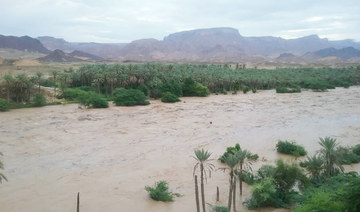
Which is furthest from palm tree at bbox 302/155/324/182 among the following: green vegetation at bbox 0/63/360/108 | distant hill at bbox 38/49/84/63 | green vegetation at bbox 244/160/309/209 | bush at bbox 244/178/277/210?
distant hill at bbox 38/49/84/63

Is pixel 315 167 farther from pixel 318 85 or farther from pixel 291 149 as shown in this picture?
pixel 318 85

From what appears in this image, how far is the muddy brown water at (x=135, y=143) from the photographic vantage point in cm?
2048

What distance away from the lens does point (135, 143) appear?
108 ft

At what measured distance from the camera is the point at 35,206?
62.4 ft

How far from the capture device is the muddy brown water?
2048cm

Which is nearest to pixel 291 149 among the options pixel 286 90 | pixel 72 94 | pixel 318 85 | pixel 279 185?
pixel 279 185

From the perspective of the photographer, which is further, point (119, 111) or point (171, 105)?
point (171, 105)

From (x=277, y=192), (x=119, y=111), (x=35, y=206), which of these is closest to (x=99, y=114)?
(x=119, y=111)

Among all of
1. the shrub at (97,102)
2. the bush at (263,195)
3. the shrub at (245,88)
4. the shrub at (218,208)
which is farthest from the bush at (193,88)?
the shrub at (218,208)

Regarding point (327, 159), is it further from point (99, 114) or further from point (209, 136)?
point (99, 114)

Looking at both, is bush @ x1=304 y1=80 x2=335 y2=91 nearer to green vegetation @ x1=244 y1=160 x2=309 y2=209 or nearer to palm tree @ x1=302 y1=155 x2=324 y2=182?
palm tree @ x1=302 y1=155 x2=324 y2=182

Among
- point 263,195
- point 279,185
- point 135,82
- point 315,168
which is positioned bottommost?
point 279,185

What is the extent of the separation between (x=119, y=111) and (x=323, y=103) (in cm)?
3443

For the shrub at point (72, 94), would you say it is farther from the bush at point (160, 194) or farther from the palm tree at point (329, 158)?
the palm tree at point (329, 158)
